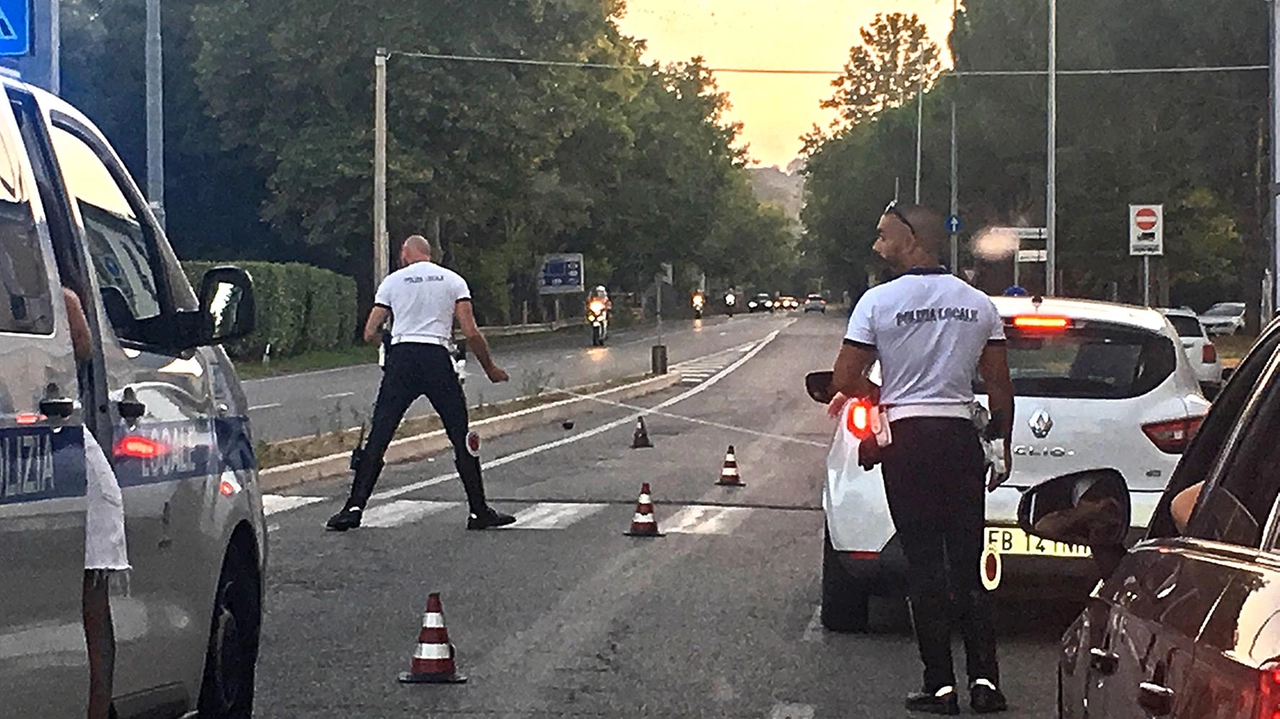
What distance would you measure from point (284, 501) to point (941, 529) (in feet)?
28.5

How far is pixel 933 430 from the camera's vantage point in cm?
767

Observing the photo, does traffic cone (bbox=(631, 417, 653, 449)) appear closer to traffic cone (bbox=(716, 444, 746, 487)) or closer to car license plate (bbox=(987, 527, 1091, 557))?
traffic cone (bbox=(716, 444, 746, 487))

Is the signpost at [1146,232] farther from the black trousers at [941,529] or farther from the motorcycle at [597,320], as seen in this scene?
the black trousers at [941,529]

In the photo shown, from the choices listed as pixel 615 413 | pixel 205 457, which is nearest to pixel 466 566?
pixel 205 457

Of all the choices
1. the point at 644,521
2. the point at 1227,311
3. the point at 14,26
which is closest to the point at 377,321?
the point at 644,521

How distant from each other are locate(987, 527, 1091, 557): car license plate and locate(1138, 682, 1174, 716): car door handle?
19.0 feet

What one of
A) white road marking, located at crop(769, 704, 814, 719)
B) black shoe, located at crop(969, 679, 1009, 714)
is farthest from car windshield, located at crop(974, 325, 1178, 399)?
white road marking, located at crop(769, 704, 814, 719)

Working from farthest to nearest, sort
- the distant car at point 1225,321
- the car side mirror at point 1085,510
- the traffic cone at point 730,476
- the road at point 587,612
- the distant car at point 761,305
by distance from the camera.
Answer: the distant car at point 761,305 < the distant car at point 1225,321 < the traffic cone at point 730,476 < the road at point 587,612 < the car side mirror at point 1085,510

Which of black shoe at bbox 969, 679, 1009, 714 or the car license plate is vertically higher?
the car license plate

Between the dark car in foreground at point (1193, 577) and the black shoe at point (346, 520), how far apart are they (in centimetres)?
934

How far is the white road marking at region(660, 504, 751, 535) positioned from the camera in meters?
14.0

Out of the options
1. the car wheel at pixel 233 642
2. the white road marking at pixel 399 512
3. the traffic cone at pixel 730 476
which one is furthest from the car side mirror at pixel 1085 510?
the traffic cone at pixel 730 476

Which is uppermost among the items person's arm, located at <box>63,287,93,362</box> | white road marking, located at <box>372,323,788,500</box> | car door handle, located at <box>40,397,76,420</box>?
person's arm, located at <box>63,287,93,362</box>

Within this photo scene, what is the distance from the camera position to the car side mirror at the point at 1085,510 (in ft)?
13.2
